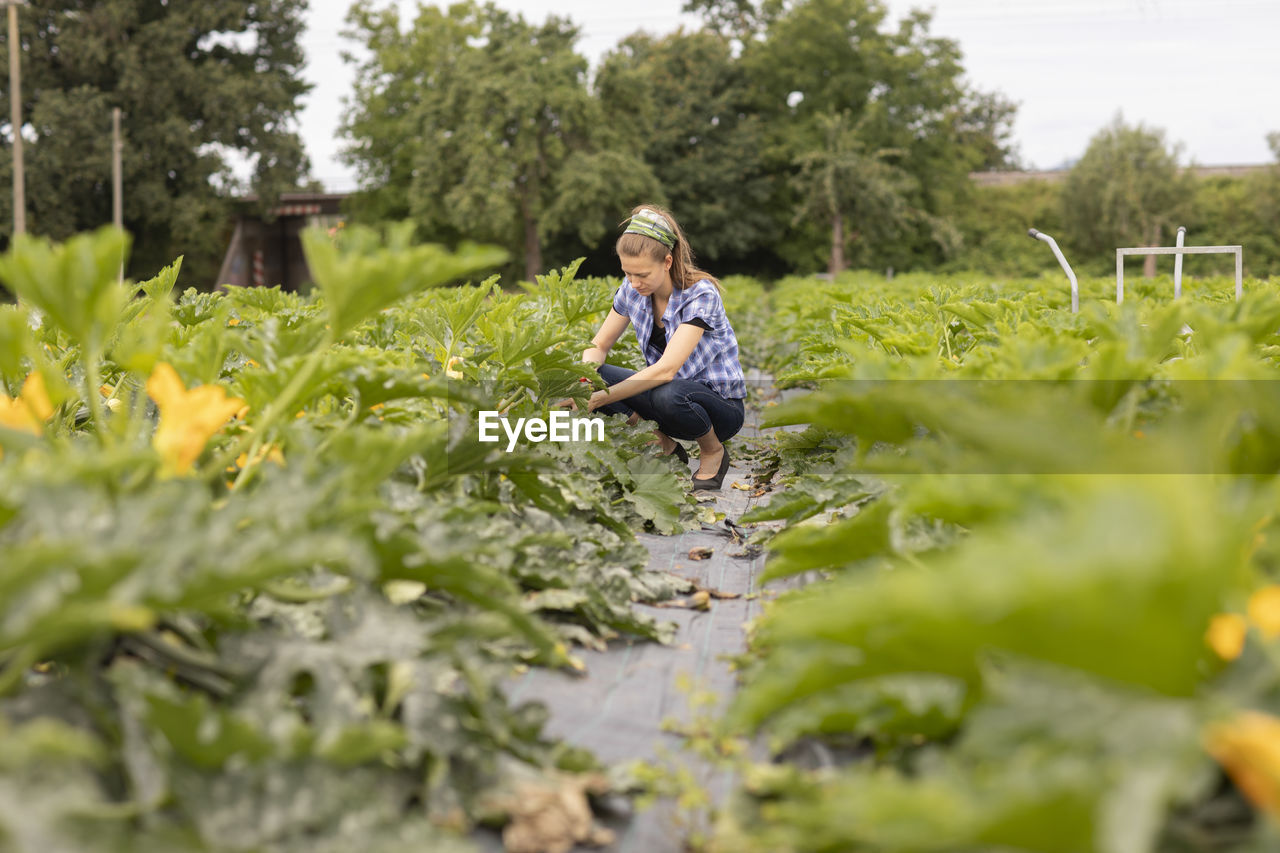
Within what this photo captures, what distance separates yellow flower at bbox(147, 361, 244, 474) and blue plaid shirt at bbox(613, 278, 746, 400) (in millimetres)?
3574

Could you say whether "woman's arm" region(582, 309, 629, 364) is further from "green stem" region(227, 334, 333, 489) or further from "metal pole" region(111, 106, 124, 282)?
"metal pole" region(111, 106, 124, 282)

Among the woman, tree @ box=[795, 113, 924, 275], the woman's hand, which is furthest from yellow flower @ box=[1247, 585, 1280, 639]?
tree @ box=[795, 113, 924, 275]

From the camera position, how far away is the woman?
16.8ft

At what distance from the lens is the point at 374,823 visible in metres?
1.54

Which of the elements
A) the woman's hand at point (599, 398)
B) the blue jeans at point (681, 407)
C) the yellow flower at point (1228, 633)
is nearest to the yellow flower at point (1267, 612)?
the yellow flower at point (1228, 633)

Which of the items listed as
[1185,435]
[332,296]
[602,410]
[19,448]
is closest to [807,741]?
[1185,435]

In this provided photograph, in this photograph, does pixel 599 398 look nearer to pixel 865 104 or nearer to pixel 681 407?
pixel 681 407

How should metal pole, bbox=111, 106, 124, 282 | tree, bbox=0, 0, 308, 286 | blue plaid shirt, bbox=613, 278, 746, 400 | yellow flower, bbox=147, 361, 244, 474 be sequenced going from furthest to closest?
tree, bbox=0, 0, 308, 286, metal pole, bbox=111, 106, 124, 282, blue plaid shirt, bbox=613, 278, 746, 400, yellow flower, bbox=147, 361, 244, 474

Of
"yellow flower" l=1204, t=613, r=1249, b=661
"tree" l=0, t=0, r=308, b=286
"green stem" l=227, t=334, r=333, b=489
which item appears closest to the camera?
"yellow flower" l=1204, t=613, r=1249, b=661

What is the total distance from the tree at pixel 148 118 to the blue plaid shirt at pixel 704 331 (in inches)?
1218

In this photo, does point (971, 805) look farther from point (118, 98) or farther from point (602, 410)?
point (118, 98)

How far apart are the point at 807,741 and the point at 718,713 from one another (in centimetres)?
32

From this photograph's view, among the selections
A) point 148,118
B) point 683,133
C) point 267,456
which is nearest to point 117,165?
point 148,118

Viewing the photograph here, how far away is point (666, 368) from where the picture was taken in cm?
510
